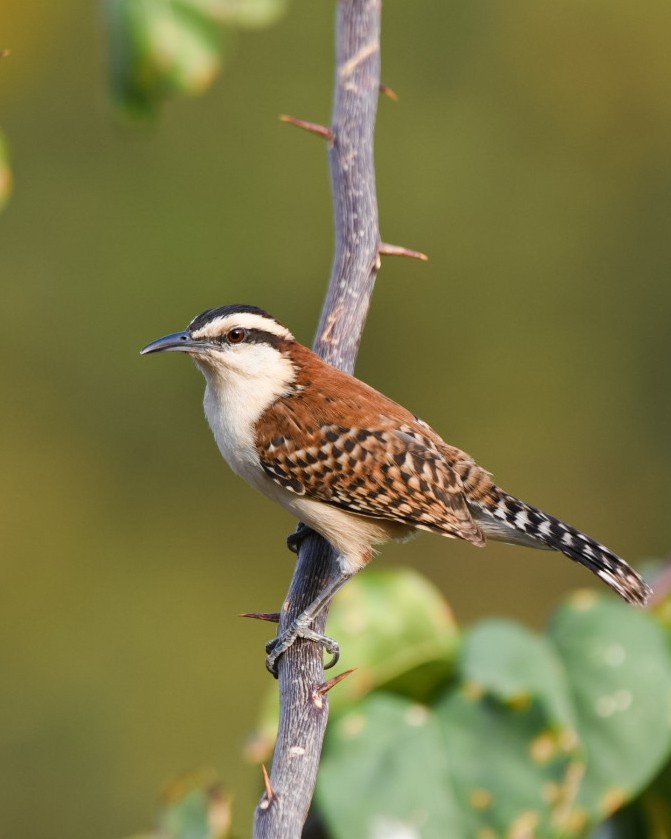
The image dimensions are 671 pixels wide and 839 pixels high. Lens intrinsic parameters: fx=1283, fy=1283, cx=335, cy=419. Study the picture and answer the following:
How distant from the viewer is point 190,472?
7195 mm

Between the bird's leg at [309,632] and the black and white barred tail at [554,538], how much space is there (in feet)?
1.54

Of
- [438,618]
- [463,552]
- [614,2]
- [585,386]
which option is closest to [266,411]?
[438,618]

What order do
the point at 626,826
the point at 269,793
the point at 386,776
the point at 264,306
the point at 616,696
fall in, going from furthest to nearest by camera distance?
the point at 264,306 < the point at 626,826 < the point at 616,696 < the point at 386,776 < the point at 269,793

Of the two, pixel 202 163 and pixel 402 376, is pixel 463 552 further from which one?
pixel 202 163

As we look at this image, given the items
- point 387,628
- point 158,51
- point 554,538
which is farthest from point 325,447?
point 158,51

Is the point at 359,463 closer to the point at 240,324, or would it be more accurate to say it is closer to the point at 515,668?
the point at 240,324

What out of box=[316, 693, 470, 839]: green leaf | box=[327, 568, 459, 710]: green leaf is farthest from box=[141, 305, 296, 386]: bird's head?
box=[316, 693, 470, 839]: green leaf

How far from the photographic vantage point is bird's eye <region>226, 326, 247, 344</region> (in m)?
2.89

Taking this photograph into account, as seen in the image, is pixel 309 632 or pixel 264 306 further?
pixel 264 306

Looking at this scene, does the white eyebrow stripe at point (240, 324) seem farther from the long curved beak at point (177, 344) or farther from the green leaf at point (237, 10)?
the green leaf at point (237, 10)

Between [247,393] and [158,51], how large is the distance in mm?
790

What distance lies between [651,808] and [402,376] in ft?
14.2

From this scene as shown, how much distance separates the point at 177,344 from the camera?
2.79 meters

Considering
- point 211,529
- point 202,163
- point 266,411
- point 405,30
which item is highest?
point 405,30
